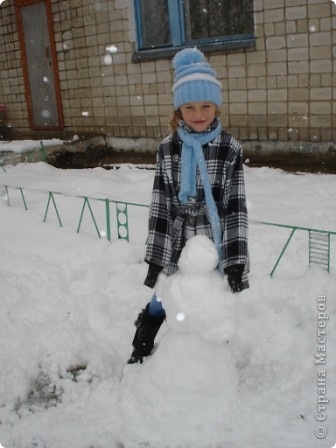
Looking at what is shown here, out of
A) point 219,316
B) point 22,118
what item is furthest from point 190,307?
point 22,118

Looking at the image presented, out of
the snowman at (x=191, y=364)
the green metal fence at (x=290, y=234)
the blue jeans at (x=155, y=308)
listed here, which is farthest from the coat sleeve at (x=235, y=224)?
the green metal fence at (x=290, y=234)

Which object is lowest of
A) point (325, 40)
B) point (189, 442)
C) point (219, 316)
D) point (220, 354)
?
point (189, 442)

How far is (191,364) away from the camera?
7.95 ft

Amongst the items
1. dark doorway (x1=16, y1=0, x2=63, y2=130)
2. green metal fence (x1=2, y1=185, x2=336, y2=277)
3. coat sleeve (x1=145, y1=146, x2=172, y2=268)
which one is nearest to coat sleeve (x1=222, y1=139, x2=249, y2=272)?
coat sleeve (x1=145, y1=146, x2=172, y2=268)

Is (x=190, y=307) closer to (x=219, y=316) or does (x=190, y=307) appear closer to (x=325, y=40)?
(x=219, y=316)

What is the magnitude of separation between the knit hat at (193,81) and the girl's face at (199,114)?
0.10 ft

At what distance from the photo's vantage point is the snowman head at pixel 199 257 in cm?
224

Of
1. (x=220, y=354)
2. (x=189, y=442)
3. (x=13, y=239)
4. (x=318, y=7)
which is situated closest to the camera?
(x=189, y=442)

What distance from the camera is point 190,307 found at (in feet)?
7.35

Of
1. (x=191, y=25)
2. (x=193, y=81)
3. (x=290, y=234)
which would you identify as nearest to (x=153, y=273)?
(x=193, y=81)

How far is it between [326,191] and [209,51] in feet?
10.9

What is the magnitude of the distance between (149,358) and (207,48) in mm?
5892

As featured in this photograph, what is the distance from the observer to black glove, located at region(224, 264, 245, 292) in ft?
7.97

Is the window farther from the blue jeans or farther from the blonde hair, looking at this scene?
the blue jeans
